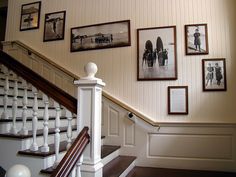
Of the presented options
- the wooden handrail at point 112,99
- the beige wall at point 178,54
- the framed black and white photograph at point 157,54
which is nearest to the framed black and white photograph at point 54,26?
the beige wall at point 178,54

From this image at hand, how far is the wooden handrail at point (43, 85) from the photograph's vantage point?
1.83 m

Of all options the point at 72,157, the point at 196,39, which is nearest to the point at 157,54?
the point at 196,39

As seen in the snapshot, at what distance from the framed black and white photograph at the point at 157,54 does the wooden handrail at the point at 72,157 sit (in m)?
1.73

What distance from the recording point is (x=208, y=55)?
3.02 metres

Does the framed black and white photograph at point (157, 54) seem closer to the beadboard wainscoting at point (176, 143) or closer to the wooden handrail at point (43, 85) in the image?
the beadboard wainscoting at point (176, 143)

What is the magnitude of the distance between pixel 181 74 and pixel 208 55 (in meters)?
0.44

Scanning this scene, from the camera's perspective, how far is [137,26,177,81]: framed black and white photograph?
3.12 m

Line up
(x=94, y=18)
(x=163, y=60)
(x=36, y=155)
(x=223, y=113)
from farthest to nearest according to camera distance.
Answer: (x=94, y=18) → (x=163, y=60) → (x=223, y=113) → (x=36, y=155)

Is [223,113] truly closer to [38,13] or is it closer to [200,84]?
[200,84]

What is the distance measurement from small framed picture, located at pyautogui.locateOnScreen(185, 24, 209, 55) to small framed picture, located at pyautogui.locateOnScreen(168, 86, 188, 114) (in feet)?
1.72

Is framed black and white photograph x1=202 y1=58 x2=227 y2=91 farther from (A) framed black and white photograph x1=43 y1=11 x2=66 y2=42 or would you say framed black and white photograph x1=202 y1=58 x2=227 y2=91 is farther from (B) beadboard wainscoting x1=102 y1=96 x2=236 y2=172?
(A) framed black and white photograph x1=43 y1=11 x2=66 y2=42

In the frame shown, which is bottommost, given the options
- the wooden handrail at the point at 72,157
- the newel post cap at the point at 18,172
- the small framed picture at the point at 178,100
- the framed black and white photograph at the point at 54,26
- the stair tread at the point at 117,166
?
the stair tread at the point at 117,166

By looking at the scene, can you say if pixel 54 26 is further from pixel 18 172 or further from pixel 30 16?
pixel 18 172

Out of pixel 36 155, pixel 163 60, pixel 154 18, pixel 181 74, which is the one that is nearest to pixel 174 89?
pixel 181 74
